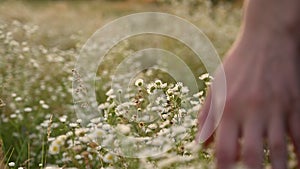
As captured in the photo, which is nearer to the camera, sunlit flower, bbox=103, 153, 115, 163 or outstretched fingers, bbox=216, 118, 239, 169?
outstretched fingers, bbox=216, 118, 239, 169

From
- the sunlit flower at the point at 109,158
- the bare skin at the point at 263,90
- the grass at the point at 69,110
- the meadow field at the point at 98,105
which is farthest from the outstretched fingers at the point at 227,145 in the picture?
the sunlit flower at the point at 109,158

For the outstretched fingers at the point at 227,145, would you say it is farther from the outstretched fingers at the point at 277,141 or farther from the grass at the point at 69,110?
the grass at the point at 69,110

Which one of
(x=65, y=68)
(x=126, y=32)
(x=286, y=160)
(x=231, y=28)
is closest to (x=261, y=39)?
(x=286, y=160)

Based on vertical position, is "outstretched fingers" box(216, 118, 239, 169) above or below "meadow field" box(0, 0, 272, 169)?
below

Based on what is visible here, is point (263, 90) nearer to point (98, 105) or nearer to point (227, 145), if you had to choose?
point (227, 145)

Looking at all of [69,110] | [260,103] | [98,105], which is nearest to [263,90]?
[260,103]

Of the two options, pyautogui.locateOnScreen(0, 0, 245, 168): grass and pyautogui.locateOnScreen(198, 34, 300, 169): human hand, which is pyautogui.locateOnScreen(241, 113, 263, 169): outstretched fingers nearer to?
pyautogui.locateOnScreen(198, 34, 300, 169): human hand

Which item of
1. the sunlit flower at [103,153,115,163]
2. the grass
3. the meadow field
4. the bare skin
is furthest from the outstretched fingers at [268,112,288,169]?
the sunlit flower at [103,153,115,163]
